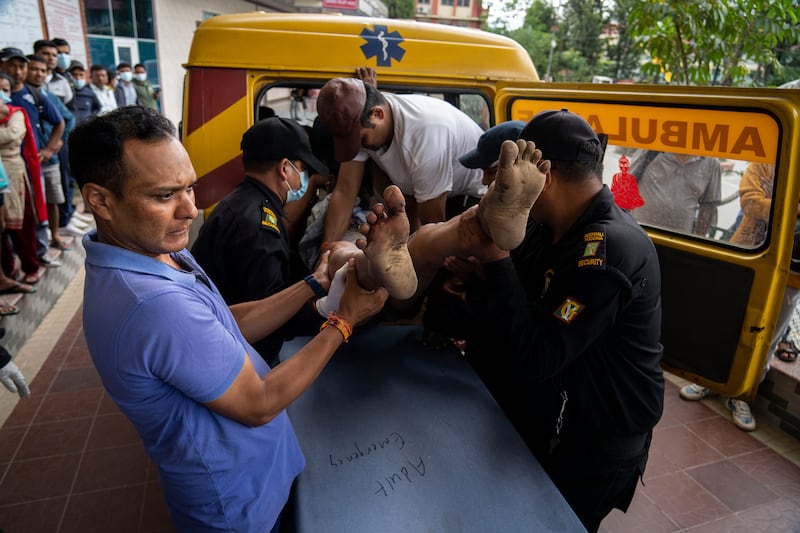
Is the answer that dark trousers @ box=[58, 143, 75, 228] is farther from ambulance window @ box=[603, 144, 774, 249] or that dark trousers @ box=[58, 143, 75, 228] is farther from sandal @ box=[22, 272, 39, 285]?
ambulance window @ box=[603, 144, 774, 249]

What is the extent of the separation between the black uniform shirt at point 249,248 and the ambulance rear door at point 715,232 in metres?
1.41

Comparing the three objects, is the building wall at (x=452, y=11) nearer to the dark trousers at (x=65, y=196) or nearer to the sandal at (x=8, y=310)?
the dark trousers at (x=65, y=196)

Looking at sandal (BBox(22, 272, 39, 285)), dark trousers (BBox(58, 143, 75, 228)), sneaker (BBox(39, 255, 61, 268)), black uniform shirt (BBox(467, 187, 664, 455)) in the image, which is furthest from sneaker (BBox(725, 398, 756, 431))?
dark trousers (BBox(58, 143, 75, 228))

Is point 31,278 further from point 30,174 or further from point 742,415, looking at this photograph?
point 742,415

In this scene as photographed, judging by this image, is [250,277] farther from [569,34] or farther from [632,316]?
[569,34]

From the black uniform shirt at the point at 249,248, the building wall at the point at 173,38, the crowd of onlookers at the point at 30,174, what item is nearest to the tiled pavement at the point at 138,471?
the black uniform shirt at the point at 249,248

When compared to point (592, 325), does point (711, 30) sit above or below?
above

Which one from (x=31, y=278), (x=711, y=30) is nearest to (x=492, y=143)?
(x=711, y=30)

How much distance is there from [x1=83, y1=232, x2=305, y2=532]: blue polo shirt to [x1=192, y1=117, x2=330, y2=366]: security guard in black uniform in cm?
58

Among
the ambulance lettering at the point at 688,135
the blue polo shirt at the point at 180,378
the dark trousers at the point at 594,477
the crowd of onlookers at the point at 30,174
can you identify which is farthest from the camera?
the crowd of onlookers at the point at 30,174

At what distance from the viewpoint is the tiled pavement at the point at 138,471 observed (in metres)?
2.38

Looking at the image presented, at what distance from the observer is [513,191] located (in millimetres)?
1349

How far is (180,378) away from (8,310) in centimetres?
387

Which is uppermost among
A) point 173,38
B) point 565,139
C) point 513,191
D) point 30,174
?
point 173,38
